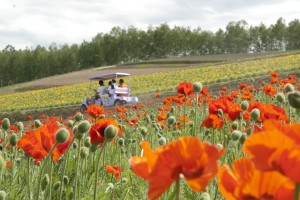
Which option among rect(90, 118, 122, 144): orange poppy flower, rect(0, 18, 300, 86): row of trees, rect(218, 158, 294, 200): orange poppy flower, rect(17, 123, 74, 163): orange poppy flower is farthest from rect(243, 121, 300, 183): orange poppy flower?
rect(0, 18, 300, 86): row of trees

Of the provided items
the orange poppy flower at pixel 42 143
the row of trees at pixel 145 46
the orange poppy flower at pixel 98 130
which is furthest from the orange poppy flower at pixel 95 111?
the row of trees at pixel 145 46

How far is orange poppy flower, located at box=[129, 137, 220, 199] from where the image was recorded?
2.28 feet

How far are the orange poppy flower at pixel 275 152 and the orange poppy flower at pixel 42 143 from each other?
136 cm

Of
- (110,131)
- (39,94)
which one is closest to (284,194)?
(110,131)

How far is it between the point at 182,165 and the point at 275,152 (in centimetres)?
15

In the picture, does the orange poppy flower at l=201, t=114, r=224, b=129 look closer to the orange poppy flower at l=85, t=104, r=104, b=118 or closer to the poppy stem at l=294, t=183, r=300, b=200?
the orange poppy flower at l=85, t=104, r=104, b=118

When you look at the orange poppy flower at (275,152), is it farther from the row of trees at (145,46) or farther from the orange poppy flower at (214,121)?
the row of trees at (145,46)

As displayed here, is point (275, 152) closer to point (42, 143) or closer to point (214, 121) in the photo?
point (42, 143)

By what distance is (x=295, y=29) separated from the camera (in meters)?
70.8

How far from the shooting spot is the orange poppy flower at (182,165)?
0.69 m

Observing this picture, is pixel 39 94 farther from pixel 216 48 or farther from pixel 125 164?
pixel 216 48

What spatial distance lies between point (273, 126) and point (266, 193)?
100 millimetres

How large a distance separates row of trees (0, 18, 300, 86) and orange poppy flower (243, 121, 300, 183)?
2839 inches

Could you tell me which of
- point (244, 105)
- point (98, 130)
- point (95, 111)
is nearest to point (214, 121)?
point (244, 105)
